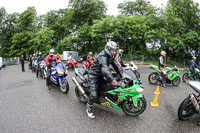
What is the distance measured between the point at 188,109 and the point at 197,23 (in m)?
31.6

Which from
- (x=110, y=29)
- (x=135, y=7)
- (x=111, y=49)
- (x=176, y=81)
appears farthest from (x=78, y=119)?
(x=135, y=7)

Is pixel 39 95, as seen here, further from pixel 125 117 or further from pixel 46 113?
pixel 125 117

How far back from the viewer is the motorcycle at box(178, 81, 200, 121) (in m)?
3.98

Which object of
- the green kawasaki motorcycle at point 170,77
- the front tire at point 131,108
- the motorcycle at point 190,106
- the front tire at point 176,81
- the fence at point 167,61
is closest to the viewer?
the motorcycle at point 190,106

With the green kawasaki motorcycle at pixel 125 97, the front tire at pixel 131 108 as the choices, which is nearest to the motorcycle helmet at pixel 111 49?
the green kawasaki motorcycle at pixel 125 97

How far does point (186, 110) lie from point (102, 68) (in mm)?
2530

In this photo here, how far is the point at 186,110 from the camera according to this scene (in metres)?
4.19

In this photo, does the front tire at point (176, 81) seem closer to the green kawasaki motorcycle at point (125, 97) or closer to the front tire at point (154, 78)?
the front tire at point (154, 78)

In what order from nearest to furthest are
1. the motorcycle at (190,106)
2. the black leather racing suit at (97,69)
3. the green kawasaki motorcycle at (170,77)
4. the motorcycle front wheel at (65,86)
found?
the motorcycle at (190,106), the black leather racing suit at (97,69), the motorcycle front wheel at (65,86), the green kawasaki motorcycle at (170,77)

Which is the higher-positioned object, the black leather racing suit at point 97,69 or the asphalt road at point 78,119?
the black leather racing suit at point 97,69

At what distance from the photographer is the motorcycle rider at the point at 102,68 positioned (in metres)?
4.02

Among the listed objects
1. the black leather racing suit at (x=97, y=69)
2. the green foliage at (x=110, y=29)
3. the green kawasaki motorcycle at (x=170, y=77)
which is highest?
the green foliage at (x=110, y=29)

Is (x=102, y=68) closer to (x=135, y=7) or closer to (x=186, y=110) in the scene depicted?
(x=186, y=110)

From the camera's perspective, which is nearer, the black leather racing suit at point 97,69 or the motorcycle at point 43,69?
the black leather racing suit at point 97,69
